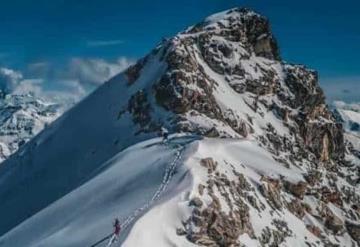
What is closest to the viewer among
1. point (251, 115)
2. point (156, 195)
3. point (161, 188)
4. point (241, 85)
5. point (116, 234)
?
point (116, 234)

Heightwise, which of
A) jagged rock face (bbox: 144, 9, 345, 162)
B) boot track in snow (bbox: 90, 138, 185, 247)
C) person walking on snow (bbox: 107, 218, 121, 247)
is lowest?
person walking on snow (bbox: 107, 218, 121, 247)

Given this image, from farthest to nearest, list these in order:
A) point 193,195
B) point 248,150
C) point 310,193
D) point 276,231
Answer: point 310,193 → point 248,150 → point 276,231 → point 193,195

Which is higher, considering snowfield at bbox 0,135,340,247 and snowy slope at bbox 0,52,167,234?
snowy slope at bbox 0,52,167,234

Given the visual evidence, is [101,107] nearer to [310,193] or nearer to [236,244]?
[310,193]

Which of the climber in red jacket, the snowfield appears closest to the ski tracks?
the snowfield

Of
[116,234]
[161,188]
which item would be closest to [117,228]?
[116,234]

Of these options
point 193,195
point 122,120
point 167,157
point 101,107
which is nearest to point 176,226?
point 193,195

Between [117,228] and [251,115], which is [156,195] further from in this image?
[251,115]

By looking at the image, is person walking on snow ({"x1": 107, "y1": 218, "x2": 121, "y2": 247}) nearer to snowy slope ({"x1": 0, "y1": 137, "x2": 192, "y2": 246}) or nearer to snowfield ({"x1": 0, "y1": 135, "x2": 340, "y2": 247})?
snowfield ({"x1": 0, "y1": 135, "x2": 340, "y2": 247})
